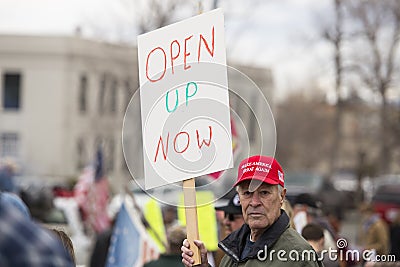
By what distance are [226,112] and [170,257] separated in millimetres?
2317

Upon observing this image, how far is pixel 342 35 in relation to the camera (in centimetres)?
2409

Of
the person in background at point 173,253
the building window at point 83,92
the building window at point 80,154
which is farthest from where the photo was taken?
the building window at point 80,154

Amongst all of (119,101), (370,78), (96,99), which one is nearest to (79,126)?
(96,99)

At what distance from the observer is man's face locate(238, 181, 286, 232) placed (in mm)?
4016

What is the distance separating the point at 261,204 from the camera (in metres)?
4.03

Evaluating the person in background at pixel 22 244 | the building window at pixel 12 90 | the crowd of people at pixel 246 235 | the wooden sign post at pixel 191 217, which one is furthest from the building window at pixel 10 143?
the person in background at pixel 22 244

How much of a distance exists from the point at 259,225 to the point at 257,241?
0.07m

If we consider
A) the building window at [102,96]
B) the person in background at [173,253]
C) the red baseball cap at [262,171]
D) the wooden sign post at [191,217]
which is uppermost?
the building window at [102,96]

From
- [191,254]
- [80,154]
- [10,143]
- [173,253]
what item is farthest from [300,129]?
[191,254]

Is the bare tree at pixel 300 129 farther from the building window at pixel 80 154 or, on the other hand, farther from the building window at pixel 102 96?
the building window at pixel 102 96

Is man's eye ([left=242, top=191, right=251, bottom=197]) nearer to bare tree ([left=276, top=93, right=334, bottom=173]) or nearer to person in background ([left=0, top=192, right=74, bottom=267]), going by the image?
person in background ([left=0, top=192, right=74, bottom=267])

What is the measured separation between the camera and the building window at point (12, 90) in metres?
48.8

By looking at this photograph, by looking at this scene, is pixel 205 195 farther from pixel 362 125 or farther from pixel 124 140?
pixel 362 125

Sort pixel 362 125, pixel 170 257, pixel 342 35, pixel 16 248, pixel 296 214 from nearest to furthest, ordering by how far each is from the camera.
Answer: pixel 16 248 < pixel 170 257 < pixel 296 214 < pixel 342 35 < pixel 362 125
